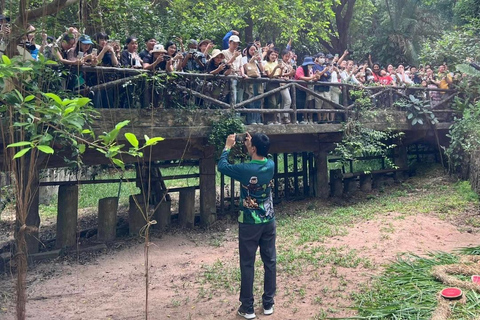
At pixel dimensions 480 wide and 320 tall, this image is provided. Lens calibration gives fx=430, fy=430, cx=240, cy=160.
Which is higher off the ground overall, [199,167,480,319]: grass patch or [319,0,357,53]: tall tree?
[319,0,357,53]: tall tree

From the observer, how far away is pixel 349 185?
11125mm

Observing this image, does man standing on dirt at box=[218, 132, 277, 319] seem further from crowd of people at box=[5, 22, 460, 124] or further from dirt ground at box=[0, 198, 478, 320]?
crowd of people at box=[5, 22, 460, 124]

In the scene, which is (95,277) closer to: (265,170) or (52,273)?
(52,273)

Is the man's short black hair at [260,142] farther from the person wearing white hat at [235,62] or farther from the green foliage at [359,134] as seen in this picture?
the green foliage at [359,134]

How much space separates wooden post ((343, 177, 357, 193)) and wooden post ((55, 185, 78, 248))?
6.69 metres

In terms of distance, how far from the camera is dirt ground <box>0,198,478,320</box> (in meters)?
4.81

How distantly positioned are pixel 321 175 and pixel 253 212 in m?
6.68

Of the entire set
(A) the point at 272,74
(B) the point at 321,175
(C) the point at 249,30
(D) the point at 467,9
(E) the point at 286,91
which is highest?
(D) the point at 467,9

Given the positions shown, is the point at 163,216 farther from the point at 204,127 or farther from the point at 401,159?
the point at 401,159

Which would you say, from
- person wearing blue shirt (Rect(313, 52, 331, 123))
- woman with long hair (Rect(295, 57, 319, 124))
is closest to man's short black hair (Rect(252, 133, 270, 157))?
woman with long hair (Rect(295, 57, 319, 124))

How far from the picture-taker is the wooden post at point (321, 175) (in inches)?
418

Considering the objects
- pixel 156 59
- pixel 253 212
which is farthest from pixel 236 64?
pixel 253 212

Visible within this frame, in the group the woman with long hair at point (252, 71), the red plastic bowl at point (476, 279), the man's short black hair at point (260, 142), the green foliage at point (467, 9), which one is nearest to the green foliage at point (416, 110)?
the woman with long hair at point (252, 71)

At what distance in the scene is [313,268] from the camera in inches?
230
